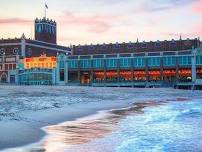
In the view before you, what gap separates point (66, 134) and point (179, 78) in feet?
483

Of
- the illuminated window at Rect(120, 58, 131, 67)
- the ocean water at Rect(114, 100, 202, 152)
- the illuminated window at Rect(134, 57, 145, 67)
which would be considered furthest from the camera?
the illuminated window at Rect(120, 58, 131, 67)

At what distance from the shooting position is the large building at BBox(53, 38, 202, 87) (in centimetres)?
16450

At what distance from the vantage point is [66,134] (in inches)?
789

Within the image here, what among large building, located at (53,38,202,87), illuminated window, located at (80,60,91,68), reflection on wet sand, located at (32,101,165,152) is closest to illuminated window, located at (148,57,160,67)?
large building, located at (53,38,202,87)

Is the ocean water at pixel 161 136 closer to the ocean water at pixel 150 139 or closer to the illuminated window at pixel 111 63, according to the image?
the ocean water at pixel 150 139

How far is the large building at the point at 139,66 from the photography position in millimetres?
164500

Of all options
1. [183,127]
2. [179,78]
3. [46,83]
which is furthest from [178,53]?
[183,127]

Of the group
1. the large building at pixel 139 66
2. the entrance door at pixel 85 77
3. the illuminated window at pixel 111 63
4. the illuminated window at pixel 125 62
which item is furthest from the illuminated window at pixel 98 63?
the illuminated window at pixel 125 62

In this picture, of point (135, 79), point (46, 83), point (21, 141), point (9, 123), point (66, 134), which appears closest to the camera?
point (21, 141)

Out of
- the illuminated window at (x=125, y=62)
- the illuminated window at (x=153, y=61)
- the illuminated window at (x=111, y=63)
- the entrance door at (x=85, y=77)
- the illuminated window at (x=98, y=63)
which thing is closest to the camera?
the illuminated window at (x=153, y=61)

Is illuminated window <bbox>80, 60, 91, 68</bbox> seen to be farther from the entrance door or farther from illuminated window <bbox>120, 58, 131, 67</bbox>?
illuminated window <bbox>120, 58, 131, 67</bbox>

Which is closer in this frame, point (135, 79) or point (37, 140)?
point (37, 140)

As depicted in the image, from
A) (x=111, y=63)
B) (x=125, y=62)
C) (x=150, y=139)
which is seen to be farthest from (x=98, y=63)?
(x=150, y=139)

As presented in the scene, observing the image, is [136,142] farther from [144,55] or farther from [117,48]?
[117,48]
